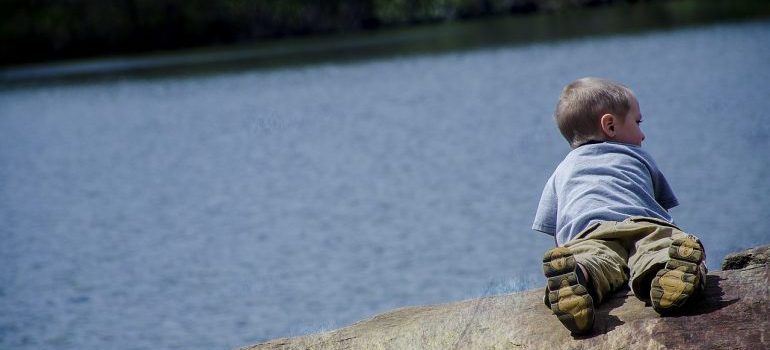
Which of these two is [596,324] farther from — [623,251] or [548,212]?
[548,212]

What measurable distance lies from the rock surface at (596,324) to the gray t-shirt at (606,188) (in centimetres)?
29

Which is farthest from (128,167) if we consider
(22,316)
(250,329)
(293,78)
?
(293,78)

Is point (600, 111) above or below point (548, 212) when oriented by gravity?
above

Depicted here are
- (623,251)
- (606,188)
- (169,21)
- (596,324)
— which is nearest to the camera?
(596,324)

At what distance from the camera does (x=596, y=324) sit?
3.62 meters

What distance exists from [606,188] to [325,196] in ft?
27.8

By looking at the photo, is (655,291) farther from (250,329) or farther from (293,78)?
(293,78)

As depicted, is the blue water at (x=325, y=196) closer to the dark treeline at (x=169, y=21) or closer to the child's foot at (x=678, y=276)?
the child's foot at (x=678, y=276)

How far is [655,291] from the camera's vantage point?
3.42 metres

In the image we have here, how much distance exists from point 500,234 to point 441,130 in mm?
7818

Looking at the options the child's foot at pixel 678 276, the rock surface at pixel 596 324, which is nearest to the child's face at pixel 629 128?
the rock surface at pixel 596 324

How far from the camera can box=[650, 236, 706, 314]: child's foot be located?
133 inches

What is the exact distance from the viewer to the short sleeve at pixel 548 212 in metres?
4.34

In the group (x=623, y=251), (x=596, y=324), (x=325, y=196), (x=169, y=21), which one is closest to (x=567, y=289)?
(x=596, y=324)
